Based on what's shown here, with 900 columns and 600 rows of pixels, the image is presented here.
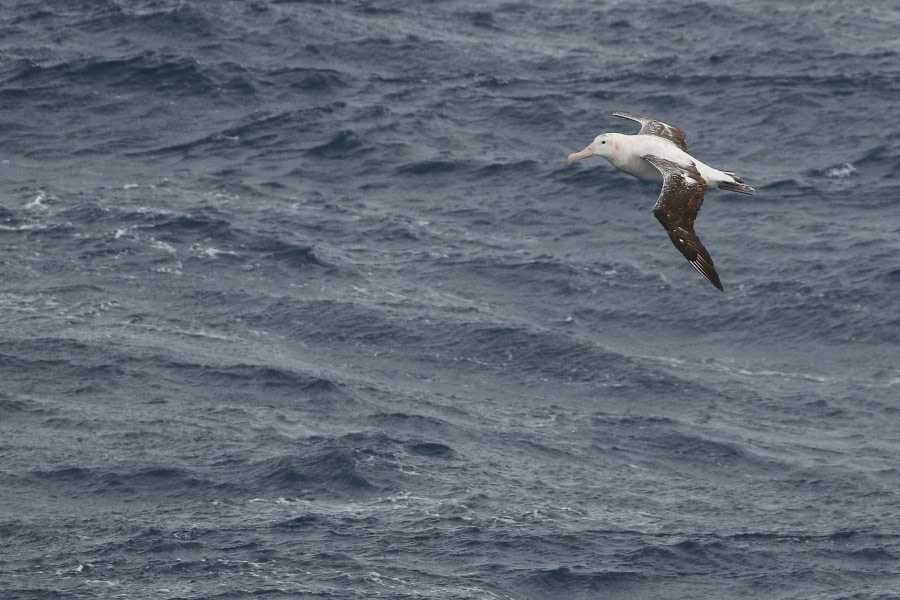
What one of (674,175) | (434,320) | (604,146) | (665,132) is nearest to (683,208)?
(674,175)

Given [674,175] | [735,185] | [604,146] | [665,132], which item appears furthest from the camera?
[665,132]

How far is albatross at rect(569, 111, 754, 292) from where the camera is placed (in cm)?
3784

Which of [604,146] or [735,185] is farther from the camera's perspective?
[604,146]

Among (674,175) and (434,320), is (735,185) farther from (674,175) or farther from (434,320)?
(434,320)

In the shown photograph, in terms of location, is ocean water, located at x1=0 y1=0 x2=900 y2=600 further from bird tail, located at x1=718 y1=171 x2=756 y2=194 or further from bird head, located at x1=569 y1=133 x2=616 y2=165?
bird tail, located at x1=718 y1=171 x2=756 y2=194

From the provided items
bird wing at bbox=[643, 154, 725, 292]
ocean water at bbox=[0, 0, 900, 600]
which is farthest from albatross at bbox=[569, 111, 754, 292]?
ocean water at bbox=[0, 0, 900, 600]

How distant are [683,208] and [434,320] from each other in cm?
3580

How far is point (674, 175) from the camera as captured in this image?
40312 millimetres

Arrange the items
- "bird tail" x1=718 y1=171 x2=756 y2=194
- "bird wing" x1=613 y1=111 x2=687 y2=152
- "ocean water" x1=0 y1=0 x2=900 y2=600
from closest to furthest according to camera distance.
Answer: "bird tail" x1=718 y1=171 x2=756 y2=194, "bird wing" x1=613 y1=111 x2=687 y2=152, "ocean water" x1=0 y1=0 x2=900 y2=600

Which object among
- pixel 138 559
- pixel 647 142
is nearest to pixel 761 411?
pixel 138 559

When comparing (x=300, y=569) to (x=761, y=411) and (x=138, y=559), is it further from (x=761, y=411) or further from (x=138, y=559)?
(x=761, y=411)

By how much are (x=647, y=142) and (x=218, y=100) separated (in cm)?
4754

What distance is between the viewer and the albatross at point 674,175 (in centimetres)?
3784

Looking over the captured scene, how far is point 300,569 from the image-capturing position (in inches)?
2441
